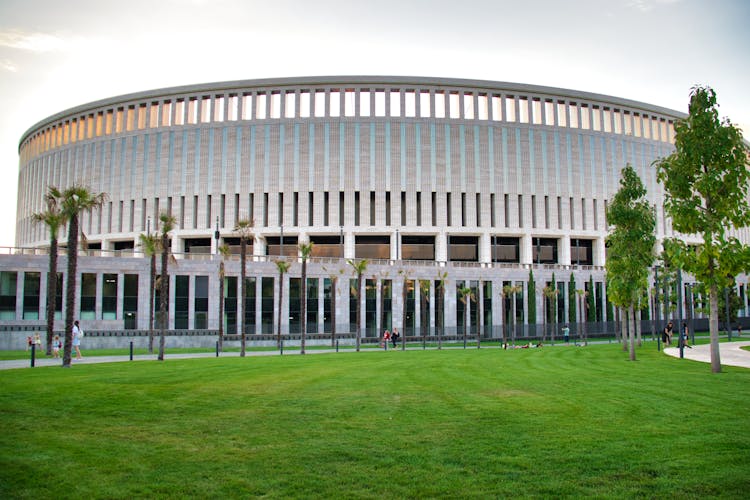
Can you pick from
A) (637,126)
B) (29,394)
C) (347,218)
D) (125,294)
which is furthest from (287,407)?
(637,126)

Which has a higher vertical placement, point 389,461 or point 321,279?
point 321,279

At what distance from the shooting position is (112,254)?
61125 mm

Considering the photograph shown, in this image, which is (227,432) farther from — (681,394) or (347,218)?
(347,218)

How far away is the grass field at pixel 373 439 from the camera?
30.1 ft

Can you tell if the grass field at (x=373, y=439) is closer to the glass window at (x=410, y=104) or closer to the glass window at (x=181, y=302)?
the glass window at (x=181, y=302)

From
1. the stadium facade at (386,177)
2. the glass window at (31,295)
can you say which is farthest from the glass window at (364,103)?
the glass window at (31,295)

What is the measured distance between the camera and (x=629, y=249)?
32938 millimetres

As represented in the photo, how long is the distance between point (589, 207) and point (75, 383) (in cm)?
8322

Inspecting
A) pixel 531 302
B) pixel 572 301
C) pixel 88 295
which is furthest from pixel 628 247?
pixel 572 301

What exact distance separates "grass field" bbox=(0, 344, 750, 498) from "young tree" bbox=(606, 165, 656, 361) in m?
12.5

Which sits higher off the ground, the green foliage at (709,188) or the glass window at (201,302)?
the green foliage at (709,188)

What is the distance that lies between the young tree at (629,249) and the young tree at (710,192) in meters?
8.33

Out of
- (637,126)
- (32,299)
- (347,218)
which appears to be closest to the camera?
(32,299)

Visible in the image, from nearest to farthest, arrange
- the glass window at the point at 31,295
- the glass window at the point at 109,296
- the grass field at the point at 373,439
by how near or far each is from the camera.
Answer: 1. the grass field at the point at 373,439
2. the glass window at the point at 31,295
3. the glass window at the point at 109,296
